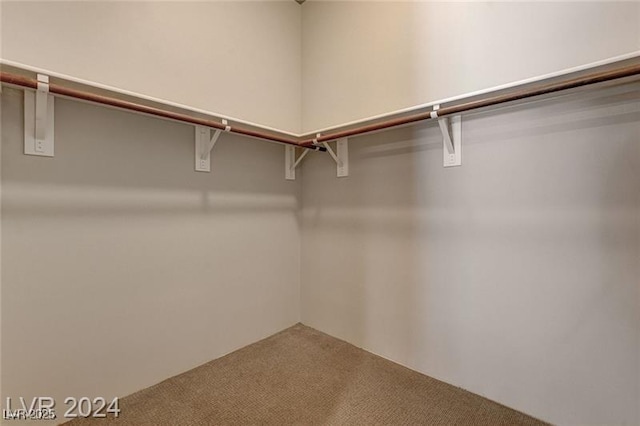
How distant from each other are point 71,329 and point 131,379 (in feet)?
1.34

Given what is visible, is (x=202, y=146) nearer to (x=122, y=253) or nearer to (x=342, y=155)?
(x=122, y=253)

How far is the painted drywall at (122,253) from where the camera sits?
122 centimetres

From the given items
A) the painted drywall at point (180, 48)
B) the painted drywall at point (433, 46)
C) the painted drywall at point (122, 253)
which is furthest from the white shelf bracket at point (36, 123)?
the painted drywall at point (433, 46)

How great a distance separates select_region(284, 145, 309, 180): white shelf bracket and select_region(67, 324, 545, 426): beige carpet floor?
4.26ft

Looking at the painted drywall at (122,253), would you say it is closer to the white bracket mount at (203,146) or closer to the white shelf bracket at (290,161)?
the white bracket mount at (203,146)

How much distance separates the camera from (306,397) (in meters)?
1.49

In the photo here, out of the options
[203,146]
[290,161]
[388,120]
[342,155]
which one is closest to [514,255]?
[388,120]

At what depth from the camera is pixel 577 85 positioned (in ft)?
3.66

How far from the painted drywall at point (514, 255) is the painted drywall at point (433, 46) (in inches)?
7.7

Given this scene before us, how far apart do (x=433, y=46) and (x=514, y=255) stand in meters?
1.21

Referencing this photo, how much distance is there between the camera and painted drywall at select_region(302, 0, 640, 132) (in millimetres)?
1229

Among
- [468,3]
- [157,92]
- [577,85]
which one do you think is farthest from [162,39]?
[577,85]

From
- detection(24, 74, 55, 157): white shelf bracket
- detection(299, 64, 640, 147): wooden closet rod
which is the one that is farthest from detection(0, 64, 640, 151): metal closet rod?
detection(24, 74, 55, 157): white shelf bracket

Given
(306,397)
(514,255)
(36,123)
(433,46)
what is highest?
(433,46)
